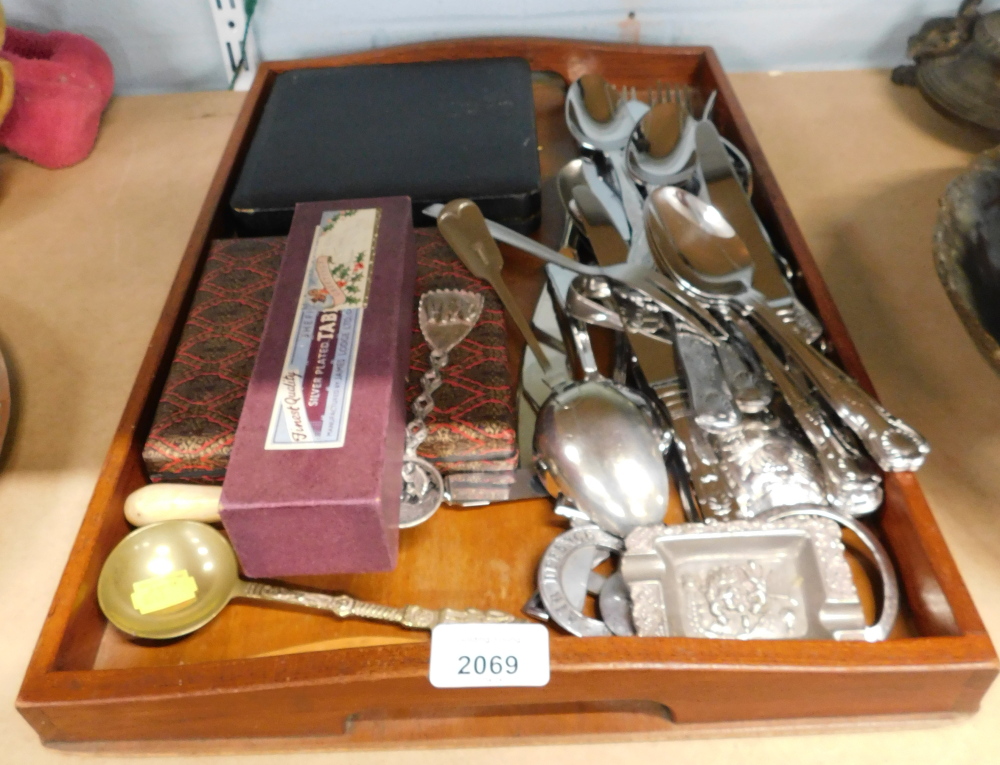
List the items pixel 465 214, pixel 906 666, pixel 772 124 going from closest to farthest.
A: pixel 906 666, pixel 465 214, pixel 772 124

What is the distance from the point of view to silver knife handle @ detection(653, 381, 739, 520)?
45cm

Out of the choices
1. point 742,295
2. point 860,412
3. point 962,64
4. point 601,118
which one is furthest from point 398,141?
point 962,64

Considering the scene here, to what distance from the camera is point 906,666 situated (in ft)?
1.17

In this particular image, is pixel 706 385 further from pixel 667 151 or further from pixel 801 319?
pixel 667 151

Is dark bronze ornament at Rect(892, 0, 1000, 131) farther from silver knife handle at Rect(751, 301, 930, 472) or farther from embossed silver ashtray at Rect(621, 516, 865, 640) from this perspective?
embossed silver ashtray at Rect(621, 516, 865, 640)

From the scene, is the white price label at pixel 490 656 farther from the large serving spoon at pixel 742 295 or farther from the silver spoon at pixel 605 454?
the large serving spoon at pixel 742 295

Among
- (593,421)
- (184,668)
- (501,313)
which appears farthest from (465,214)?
(184,668)

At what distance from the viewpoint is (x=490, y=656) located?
0.37m

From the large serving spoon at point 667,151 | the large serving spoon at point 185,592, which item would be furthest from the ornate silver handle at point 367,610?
the large serving spoon at point 667,151

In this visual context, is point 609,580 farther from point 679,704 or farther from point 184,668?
point 184,668

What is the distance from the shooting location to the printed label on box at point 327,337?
1.33 feet

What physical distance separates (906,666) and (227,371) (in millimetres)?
432

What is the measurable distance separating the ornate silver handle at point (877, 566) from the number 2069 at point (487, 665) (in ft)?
0.60

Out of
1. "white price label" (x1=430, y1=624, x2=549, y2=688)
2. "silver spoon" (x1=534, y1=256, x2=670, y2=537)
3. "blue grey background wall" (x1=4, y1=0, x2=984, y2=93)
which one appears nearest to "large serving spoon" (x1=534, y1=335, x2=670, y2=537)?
"silver spoon" (x1=534, y1=256, x2=670, y2=537)
